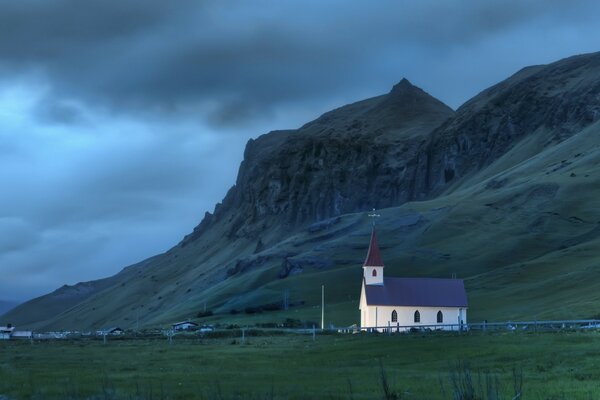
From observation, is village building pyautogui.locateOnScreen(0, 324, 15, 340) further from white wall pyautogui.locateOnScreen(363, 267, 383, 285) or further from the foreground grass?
white wall pyautogui.locateOnScreen(363, 267, 383, 285)

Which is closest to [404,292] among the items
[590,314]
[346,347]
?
[590,314]

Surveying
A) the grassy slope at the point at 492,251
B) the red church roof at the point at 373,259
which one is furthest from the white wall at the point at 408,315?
the grassy slope at the point at 492,251

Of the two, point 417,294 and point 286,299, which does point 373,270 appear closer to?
point 417,294

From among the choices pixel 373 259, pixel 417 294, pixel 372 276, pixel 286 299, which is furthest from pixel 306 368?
pixel 286 299

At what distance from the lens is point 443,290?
110 m

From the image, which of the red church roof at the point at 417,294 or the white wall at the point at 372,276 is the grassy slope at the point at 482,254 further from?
the white wall at the point at 372,276

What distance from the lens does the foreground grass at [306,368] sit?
35.8 m

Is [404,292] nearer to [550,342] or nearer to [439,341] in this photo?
[439,341]

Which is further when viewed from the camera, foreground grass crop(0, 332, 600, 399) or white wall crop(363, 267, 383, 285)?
white wall crop(363, 267, 383, 285)

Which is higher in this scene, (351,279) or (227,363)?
(351,279)

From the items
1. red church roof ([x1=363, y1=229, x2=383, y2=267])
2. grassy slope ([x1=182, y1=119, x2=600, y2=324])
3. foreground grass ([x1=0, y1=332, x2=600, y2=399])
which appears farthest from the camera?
grassy slope ([x1=182, y1=119, x2=600, y2=324])

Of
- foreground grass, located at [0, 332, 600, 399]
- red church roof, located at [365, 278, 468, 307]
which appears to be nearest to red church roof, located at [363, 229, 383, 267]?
red church roof, located at [365, 278, 468, 307]

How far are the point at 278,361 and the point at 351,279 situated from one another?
380ft

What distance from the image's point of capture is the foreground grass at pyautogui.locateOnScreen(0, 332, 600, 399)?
3584 cm
